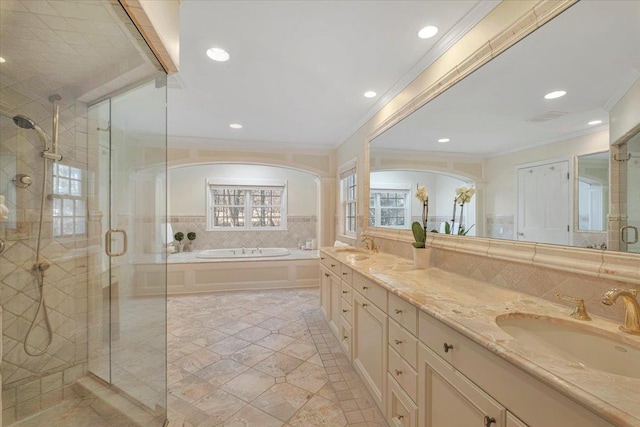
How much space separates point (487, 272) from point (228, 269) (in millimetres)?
3990

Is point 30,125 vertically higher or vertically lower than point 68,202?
higher

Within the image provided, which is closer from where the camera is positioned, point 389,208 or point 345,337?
point 345,337

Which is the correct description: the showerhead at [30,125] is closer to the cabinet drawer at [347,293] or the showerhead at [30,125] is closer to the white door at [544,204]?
the cabinet drawer at [347,293]

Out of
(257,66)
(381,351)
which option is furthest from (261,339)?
(257,66)

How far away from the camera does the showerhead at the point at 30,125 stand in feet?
6.01

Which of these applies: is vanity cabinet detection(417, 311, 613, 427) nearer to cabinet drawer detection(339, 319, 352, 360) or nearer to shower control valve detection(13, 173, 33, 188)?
cabinet drawer detection(339, 319, 352, 360)

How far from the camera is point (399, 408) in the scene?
5.14 feet

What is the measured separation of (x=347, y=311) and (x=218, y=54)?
2.39 meters

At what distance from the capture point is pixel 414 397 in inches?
54.3

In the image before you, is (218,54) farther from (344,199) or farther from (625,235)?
(344,199)

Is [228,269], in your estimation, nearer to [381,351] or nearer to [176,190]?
[176,190]

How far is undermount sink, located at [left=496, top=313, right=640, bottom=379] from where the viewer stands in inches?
35.9

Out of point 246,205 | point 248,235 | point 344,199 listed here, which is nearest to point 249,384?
point 344,199

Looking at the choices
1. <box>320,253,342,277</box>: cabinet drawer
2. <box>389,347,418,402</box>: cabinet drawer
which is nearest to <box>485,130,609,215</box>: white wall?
<box>389,347,418,402</box>: cabinet drawer
